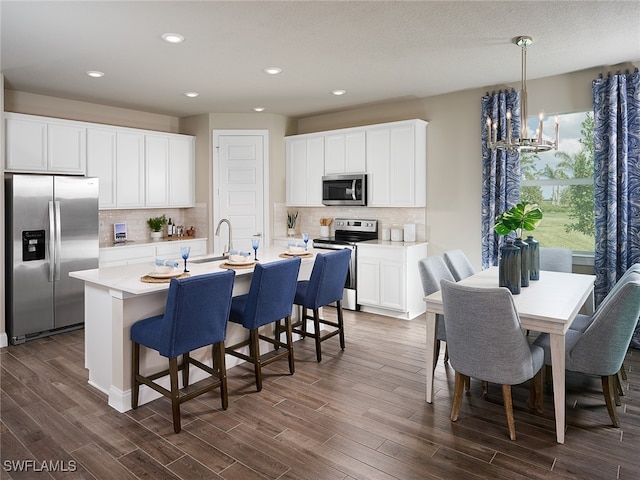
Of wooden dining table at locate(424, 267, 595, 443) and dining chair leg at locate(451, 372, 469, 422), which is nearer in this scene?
wooden dining table at locate(424, 267, 595, 443)

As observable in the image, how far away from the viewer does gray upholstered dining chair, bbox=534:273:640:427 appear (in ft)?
8.36

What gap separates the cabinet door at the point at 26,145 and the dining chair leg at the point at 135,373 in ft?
10.0

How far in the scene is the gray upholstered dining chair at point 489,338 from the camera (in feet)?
8.23

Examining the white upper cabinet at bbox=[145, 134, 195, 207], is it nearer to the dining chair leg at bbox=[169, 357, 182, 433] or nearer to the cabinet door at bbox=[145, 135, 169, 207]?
the cabinet door at bbox=[145, 135, 169, 207]

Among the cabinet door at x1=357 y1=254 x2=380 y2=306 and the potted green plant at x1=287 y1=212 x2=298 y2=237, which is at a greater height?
the potted green plant at x1=287 y1=212 x2=298 y2=237

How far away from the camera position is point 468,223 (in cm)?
534

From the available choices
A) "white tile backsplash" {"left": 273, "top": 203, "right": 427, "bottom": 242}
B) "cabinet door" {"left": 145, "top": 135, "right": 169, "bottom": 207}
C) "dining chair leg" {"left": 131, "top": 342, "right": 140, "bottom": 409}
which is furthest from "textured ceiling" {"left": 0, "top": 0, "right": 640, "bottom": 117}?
"dining chair leg" {"left": 131, "top": 342, "right": 140, "bottom": 409}

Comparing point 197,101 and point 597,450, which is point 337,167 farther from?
point 597,450

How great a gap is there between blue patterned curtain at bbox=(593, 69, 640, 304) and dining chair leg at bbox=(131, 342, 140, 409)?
13.7ft

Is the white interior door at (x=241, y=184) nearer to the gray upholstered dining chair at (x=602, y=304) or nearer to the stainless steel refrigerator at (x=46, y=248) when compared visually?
the stainless steel refrigerator at (x=46, y=248)

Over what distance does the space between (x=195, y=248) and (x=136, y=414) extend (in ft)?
12.2

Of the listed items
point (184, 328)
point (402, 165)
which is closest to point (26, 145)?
point (184, 328)

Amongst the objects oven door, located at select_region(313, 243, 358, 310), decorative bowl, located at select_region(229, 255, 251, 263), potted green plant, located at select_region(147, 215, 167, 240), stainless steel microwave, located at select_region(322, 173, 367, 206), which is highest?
stainless steel microwave, located at select_region(322, 173, 367, 206)

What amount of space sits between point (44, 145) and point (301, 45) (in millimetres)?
3278
